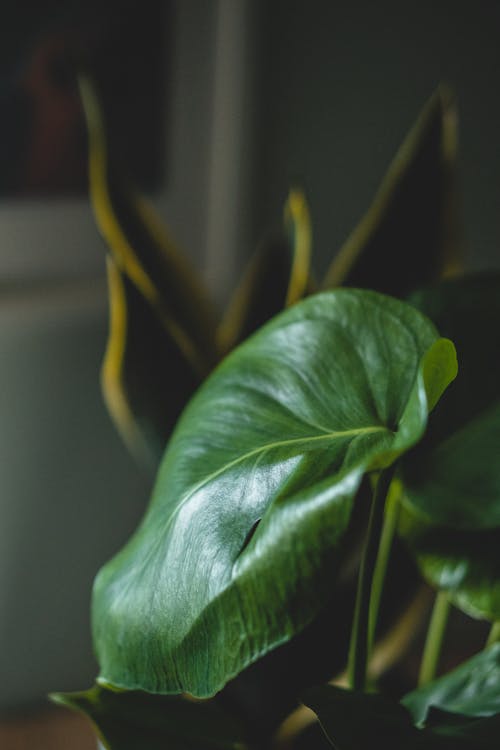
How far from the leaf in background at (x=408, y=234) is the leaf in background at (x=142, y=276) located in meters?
0.09

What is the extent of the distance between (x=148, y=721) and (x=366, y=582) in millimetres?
117

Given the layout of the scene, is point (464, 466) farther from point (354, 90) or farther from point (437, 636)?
point (354, 90)

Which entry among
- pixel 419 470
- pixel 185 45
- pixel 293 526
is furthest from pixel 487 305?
pixel 185 45

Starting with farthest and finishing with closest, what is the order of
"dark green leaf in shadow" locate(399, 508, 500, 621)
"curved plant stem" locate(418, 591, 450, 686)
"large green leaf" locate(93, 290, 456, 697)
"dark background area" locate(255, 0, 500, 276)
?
"dark background area" locate(255, 0, 500, 276), "curved plant stem" locate(418, 591, 450, 686), "dark green leaf in shadow" locate(399, 508, 500, 621), "large green leaf" locate(93, 290, 456, 697)

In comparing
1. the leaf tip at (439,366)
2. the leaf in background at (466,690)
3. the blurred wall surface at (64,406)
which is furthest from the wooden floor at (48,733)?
the leaf tip at (439,366)

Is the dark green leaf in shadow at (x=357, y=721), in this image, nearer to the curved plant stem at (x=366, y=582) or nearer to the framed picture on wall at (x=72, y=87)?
the curved plant stem at (x=366, y=582)

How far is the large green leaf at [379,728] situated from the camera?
323 millimetres

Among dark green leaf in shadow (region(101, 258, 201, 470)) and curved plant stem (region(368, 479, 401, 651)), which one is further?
dark green leaf in shadow (region(101, 258, 201, 470))

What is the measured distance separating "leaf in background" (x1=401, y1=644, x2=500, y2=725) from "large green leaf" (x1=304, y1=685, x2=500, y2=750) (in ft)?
0.08

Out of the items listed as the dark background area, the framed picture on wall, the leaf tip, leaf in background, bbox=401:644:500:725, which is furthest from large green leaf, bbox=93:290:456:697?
the dark background area

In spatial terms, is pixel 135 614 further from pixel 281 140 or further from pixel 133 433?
pixel 281 140

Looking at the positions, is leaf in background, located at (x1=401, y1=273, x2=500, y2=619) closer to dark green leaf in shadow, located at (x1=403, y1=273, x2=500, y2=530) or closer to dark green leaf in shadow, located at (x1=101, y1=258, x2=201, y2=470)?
dark green leaf in shadow, located at (x1=403, y1=273, x2=500, y2=530)

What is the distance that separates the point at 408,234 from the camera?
55cm

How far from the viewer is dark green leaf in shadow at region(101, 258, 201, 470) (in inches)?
20.4
